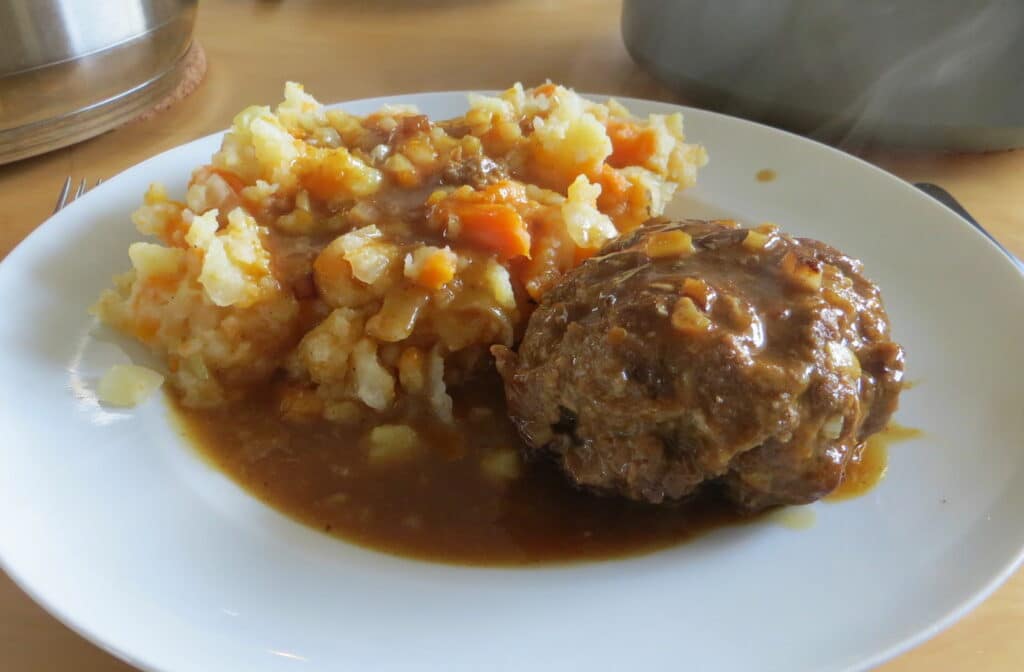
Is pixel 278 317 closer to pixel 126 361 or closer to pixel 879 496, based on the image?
pixel 126 361

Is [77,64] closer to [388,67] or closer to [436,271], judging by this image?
[388,67]

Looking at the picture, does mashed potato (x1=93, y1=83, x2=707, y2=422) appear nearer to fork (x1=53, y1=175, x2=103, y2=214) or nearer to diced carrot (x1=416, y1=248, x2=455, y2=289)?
diced carrot (x1=416, y1=248, x2=455, y2=289)

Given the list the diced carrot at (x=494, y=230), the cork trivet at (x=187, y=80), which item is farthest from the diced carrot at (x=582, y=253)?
the cork trivet at (x=187, y=80)

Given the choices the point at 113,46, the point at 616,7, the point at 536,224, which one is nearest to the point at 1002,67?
the point at 536,224

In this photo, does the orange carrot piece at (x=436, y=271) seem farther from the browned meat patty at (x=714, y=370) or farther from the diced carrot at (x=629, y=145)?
the diced carrot at (x=629, y=145)

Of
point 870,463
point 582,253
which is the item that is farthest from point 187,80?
point 870,463
